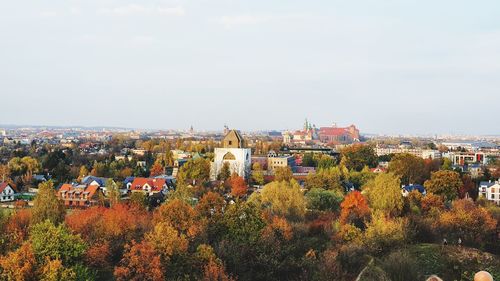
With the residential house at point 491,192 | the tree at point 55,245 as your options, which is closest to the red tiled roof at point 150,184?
the tree at point 55,245

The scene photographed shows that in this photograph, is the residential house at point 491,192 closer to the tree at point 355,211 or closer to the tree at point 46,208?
Result: the tree at point 355,211

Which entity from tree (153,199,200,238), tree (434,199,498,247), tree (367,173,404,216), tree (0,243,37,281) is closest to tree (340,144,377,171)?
tree (367,173,404,216)

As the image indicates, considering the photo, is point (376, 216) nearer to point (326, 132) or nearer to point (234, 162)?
point (234, 162)

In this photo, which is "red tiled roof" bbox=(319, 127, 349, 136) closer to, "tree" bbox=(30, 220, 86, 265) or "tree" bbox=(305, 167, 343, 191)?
"tree" bbox=(305, 167, 343, 191)

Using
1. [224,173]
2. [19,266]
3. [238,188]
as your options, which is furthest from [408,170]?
[19,266]

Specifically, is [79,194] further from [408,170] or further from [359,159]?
[359,159]

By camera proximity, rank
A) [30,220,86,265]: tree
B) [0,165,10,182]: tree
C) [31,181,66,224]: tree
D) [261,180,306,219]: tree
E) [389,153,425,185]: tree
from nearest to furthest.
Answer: [30,220,86,265]: tree
[31,181,66,224]: tree
[261,180,306,219]: tree
[389,153,425,185]: tree
[0,165,10,182]: tree

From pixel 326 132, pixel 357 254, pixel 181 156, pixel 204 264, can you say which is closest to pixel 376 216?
Result: pixel 357 254
